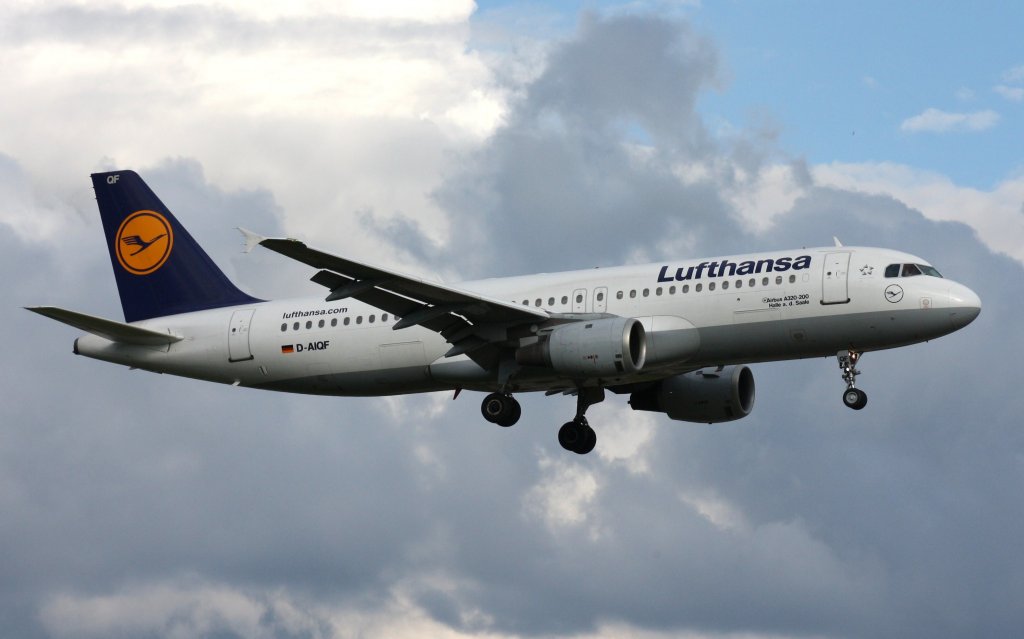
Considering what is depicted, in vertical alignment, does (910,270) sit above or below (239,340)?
above

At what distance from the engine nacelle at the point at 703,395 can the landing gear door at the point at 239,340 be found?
1274cm

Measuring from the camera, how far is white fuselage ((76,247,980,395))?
45906 mm

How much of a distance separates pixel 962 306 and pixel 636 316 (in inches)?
354

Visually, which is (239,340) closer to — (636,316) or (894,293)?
(636,316)

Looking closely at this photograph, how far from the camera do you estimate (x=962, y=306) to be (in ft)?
149

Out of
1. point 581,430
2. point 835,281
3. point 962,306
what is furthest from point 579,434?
point 962,306

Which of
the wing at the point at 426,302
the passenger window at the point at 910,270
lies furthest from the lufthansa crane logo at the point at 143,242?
the passenger window at the point at 910,270

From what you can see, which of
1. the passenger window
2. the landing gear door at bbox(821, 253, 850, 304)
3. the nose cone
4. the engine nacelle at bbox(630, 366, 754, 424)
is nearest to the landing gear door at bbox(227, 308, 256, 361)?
the engine nacelle at bbox(630, 366, 754, 424)

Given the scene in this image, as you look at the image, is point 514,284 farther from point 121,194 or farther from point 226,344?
point 121,194

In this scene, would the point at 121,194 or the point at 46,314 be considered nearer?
the point at 46,314

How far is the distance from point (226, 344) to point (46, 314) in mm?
6822

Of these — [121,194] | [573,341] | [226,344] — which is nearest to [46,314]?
[226,344]

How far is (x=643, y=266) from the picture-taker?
160ft

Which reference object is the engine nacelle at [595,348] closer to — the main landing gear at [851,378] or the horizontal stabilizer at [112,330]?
the main landing gear at [851,378]
